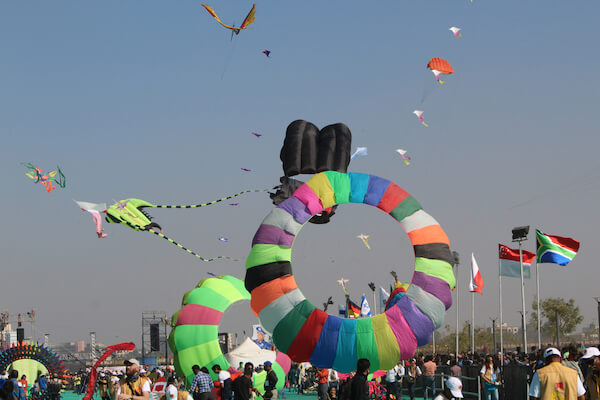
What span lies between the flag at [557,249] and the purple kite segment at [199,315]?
11769 millimetres

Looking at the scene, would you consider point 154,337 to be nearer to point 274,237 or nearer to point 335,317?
point 274,237

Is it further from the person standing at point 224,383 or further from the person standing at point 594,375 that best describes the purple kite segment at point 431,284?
the person standing at point 594,375

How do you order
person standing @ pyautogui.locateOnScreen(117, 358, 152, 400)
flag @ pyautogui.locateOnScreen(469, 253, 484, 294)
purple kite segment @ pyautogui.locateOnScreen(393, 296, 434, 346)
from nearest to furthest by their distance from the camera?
person standing @ pyautogui.locateOnScreen(117, 358, 152, 400)
purple kite segment @ pyautogui.locateOnScreen(393, 296, 434, 346)
flag @ pyautogui.locateOnScreen(469, 253, 484, 294)

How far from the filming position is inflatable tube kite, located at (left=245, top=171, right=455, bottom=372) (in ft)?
57.2

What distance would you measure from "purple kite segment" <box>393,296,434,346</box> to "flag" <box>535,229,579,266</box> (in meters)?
13.0

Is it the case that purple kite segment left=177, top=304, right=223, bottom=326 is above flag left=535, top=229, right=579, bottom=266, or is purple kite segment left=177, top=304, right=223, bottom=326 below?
below

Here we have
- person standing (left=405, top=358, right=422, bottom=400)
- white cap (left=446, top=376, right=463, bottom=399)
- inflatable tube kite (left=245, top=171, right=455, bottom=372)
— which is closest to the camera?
white cap (left=446, top=376, right=463, bottom=399)

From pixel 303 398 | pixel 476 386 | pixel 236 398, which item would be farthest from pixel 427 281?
pixel 303 398

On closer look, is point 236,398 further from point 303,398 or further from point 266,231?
point 303,398

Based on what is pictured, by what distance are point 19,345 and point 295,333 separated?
58.1ft

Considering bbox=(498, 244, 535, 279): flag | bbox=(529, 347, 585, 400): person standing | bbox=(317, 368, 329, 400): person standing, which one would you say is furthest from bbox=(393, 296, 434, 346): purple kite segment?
bbox=(498, 244, 535, 279): flag

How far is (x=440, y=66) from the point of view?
21.9m

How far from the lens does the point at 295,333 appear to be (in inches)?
691

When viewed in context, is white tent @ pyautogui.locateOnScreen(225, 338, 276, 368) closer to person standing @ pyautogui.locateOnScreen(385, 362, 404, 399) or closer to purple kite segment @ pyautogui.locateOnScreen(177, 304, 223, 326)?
purple kite segment @ pyautogui.locateOnScreen(177, 304, 223, 326)
